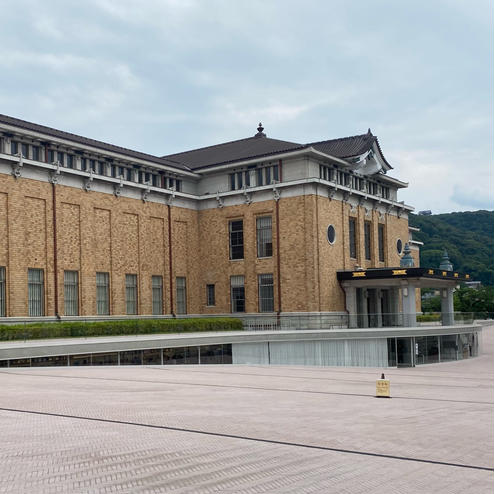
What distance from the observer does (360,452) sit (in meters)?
10.6

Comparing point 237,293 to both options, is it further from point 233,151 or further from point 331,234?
point 233,151

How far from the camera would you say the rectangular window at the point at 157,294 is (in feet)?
151

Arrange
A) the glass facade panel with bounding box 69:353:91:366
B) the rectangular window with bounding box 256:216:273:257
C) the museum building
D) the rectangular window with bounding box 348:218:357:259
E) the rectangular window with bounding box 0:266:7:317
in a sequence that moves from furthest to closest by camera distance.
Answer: the rectangular window with bounding box 348:218:357:259, the rectangular window with bounding box 256:216:273:257, the museum building, the rectangular window with bounding box 0:266:7:317, the glass facade panel with bounding box 69:353:91:366

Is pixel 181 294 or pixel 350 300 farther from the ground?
pixel 181 294

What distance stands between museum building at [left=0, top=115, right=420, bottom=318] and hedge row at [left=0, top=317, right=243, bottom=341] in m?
4.29

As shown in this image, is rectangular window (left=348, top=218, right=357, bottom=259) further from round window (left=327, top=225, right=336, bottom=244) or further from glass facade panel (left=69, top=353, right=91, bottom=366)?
glass facade panel (left=69, top=353, right=91, bottom=366)

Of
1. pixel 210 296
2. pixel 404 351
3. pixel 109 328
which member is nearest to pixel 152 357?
pixel 109 328

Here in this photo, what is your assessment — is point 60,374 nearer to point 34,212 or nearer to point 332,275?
point 34,212

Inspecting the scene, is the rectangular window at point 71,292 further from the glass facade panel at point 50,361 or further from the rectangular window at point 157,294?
the glass facade panel at point 50,361

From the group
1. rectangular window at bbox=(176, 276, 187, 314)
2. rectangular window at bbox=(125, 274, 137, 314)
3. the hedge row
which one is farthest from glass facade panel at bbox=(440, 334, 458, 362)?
rectangular window at bbox=(125, 274, 137, 314)

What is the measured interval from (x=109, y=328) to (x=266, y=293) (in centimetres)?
1500

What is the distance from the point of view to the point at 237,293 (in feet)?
160

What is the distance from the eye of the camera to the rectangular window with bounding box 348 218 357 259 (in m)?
50.7

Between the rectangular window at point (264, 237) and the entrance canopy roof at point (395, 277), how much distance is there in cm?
517
